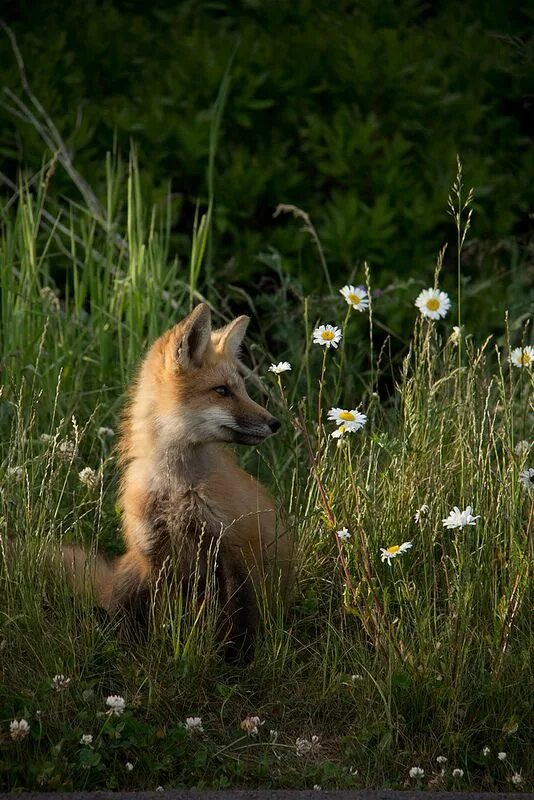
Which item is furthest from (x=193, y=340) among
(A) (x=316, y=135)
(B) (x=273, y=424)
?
(A) (x=316, y=135)

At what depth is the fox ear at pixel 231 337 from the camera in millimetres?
5566

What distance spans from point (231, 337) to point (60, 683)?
70.4 inches

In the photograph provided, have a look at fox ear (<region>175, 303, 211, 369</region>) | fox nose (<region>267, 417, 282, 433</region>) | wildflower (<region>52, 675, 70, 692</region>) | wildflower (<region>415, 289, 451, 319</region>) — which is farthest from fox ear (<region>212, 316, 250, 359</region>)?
wildflower (<region>52, 675, 70, 692</region>)

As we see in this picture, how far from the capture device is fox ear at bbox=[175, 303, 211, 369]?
520 centimetres

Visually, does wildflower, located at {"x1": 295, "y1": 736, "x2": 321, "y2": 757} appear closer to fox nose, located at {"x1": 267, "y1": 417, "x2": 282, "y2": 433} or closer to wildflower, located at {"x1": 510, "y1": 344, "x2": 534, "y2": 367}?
fox nose, located at {"x1": 267, "y1": 417, "x2": 282, "y2": 433}

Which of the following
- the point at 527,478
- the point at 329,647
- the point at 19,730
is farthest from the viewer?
the point at 329,647

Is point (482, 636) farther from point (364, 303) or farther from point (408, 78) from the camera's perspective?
point (408, 78)

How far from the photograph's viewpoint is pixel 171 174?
8.19m

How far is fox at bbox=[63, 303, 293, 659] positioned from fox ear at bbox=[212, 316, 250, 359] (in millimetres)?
158

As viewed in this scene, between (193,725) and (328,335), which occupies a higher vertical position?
(328,335)

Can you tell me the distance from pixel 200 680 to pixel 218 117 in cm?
398

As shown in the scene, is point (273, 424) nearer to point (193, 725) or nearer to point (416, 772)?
point (193, 725)

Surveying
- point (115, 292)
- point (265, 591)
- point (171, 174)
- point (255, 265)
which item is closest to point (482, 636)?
point (265, 591)

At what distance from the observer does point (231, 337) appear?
5.61 meters
